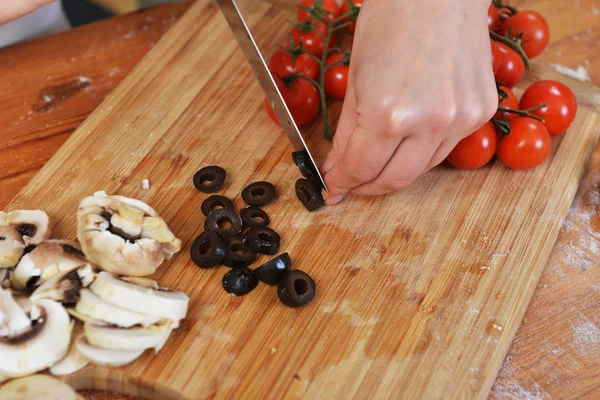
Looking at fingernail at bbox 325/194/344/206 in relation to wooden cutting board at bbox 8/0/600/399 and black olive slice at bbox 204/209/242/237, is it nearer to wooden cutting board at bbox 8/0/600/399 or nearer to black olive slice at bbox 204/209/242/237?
wooden cutting board at bbox 8/0/600/399

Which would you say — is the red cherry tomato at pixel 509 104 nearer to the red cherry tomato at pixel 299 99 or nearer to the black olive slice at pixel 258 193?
the red cherry tomato at pixel 299 99

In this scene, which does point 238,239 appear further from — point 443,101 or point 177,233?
point 443,101

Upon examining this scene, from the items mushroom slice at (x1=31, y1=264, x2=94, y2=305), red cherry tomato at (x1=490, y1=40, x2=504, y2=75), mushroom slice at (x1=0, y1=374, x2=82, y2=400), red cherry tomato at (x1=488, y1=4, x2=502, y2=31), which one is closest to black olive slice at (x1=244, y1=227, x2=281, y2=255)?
mushroom slice at (x1=31, y1=264, x2=94, y2=305)

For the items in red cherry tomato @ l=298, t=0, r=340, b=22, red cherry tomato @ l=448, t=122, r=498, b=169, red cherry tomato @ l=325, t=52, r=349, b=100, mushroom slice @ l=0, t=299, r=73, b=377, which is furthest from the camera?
red cherry tomato @ l=298, t=0, r=340, b=22

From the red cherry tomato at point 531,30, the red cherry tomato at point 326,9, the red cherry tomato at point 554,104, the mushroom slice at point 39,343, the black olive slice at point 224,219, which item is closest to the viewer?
the mushroom slice at point 39,343

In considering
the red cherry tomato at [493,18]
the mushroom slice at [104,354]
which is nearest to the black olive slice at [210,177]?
the mushroom slice at [104,354]

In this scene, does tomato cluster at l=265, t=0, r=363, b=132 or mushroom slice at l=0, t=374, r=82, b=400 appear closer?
mushroom slice at l=0, t=374, r=82, b=400
